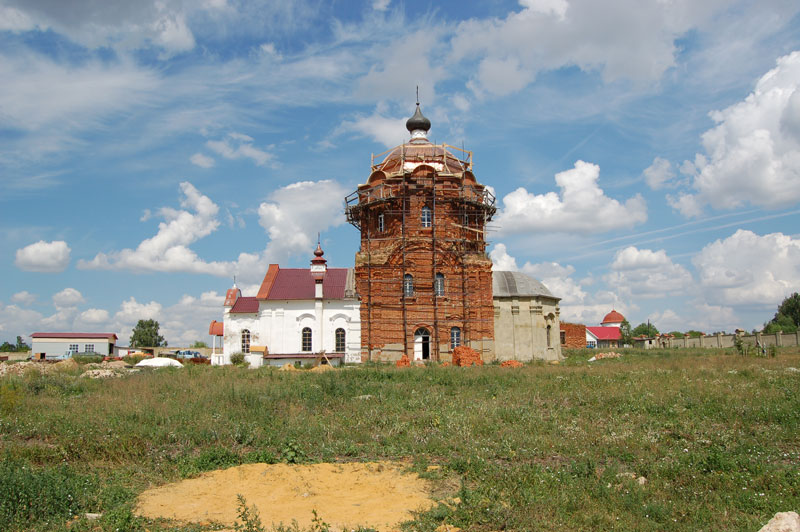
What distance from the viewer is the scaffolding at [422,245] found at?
99.6ft

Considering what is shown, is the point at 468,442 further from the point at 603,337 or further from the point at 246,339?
the point at 603,337

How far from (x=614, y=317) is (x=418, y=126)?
2122 inches

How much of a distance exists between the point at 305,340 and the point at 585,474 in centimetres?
2451

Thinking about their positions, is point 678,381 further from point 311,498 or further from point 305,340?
point 305,340

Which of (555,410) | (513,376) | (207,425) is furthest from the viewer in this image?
(513,376)

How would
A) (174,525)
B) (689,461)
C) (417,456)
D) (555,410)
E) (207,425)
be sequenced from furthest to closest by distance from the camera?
(555,410) → (207,425) → (417,456) → (689,461) → (174,525)

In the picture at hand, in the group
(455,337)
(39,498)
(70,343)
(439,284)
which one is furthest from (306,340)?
(70,343)

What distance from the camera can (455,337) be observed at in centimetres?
3053

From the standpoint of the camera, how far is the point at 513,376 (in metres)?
19.0

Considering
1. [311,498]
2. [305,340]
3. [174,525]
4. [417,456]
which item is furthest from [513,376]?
[305,340]

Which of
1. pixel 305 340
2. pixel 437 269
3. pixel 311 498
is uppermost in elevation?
pixel 437 269

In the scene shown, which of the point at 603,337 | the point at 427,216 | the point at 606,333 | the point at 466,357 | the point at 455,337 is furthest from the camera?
the point at 606,333

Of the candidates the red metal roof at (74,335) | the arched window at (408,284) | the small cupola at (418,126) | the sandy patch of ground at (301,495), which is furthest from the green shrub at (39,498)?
the red metal roof at (74,335)

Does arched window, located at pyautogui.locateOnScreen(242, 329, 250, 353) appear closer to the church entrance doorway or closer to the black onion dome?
the church entrance doorway
